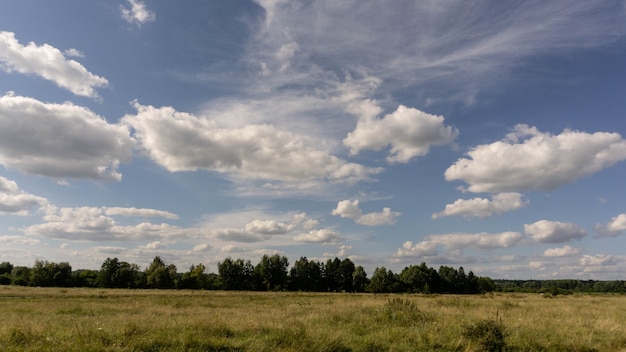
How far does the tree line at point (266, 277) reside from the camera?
9450 cm

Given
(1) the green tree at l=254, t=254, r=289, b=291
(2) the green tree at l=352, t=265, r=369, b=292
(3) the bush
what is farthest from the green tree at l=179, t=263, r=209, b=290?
(3) the bush

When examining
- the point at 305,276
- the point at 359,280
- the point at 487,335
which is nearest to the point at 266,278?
the point at 305,276

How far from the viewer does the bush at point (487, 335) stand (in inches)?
530

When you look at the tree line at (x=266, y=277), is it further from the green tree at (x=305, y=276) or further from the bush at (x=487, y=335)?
the bush at (x=487, y=335)

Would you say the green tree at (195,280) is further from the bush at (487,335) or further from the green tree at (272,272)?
the bush at (487,335)

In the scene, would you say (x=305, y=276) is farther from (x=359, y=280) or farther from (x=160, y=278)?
(x=160, y=278)

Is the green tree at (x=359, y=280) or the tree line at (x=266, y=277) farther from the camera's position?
the green tree at (x=359, y=280)

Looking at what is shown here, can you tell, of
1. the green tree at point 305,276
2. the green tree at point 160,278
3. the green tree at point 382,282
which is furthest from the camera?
the green tree at point 305,276

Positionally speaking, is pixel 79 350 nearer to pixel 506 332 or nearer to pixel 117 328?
pixel 117 328

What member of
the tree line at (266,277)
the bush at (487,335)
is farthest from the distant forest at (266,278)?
the bush at (487,335)

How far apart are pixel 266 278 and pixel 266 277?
0.26m

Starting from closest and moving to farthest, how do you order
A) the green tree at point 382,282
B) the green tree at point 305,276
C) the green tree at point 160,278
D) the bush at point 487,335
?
1. the bush at point 487,335
2. the green tree at point 160,278
3. the green tree at point 382,282
4. the green tree at point 305,276

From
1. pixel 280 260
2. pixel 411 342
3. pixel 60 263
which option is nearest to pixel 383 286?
pixel 280 260

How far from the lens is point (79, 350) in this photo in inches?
410
